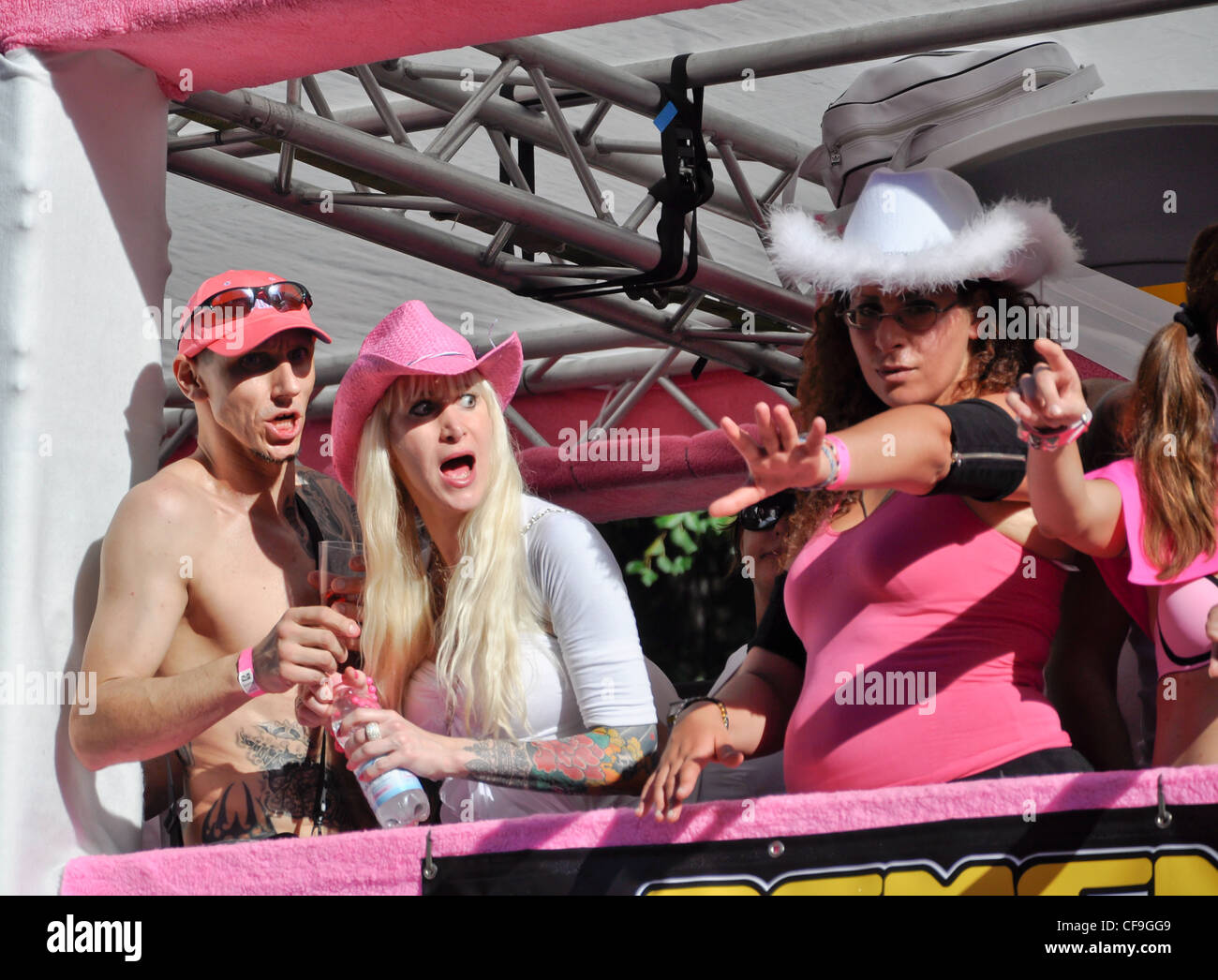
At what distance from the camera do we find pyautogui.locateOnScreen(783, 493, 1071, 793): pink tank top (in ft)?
5.52

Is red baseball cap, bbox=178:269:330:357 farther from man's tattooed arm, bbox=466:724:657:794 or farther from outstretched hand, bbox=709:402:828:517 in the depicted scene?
outstretched hand, bbox=709:402:828:517

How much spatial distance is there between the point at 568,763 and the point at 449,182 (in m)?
2.26

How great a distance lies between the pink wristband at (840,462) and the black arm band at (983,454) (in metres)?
0.18

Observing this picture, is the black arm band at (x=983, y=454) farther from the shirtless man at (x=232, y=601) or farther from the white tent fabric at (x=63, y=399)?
the white tent fabric at (x=63, y=399)

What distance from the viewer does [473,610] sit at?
194 centimetres

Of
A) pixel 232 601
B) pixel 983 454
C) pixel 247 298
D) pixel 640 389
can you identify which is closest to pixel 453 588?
pixel 232 601

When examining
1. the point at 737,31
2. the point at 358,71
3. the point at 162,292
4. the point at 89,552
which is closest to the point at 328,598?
the point at 89,552

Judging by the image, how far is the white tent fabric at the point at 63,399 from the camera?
6.56ft

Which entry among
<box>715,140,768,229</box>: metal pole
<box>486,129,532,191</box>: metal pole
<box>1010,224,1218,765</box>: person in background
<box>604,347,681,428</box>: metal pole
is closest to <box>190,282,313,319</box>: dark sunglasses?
<box>1010,224,1218,765</box>: person in background

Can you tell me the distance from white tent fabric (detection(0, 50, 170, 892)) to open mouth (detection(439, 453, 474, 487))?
555mm

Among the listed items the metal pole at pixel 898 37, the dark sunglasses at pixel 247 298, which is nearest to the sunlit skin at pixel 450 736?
the dark sunglasses at pixel 247 298

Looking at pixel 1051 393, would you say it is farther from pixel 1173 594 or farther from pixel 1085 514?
pixel 1173 594

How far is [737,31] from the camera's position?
147 inches

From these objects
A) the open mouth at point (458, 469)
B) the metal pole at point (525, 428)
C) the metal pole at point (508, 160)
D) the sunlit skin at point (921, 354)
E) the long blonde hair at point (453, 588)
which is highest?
the metal pole at point (508, 160)
